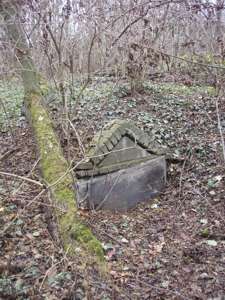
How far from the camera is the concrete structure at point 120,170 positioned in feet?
17.7

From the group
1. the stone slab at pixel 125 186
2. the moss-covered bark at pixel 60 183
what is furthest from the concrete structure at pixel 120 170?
the moss-covered bark at pixel 60 183

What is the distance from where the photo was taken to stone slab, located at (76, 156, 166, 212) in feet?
17.8

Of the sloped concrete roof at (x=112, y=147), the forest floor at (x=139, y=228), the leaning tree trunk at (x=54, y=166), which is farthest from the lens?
the sloped concrete roof at (x=112, y=147)

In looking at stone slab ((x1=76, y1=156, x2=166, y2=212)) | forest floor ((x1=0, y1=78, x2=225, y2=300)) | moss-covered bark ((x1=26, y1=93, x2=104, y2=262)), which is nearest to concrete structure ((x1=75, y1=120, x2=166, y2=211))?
stone slab ((x1=76, y1=156, x2=166, y2=212))

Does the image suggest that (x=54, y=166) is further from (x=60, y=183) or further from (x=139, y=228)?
(x=139, y=228)

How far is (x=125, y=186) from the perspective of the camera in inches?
225

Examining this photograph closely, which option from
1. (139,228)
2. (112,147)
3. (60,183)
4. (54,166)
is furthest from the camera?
(112,147)

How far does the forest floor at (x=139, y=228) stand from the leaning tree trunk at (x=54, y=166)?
180mm

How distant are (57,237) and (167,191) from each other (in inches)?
99.1

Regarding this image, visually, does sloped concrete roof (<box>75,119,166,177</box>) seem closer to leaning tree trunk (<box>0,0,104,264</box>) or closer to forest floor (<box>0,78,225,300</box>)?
forest floor (<box>0,78,225,300</box>)

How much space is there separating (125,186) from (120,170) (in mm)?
263

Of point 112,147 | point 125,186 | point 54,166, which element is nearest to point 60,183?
point 54,166

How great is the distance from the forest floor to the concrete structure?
7.1 inches

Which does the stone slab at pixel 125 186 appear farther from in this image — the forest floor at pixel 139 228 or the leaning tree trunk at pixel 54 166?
the leaning tree trunk at pixel 54 166
